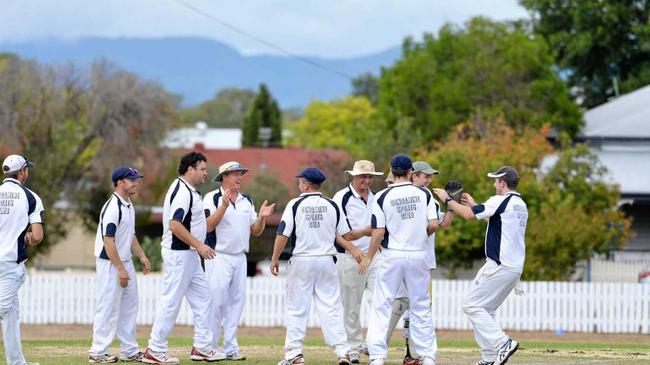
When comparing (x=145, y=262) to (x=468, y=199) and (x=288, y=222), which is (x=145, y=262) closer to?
(x=288, y=222)

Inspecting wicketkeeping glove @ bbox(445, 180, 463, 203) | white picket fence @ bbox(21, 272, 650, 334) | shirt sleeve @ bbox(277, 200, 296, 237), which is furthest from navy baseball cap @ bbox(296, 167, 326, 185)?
white picket fence @ bbox(21, 272, 650, 334)

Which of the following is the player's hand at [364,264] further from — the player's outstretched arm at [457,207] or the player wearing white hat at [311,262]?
the player's outstretched arm at [457,207]

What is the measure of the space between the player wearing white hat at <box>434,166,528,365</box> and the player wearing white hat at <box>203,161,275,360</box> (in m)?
2.62

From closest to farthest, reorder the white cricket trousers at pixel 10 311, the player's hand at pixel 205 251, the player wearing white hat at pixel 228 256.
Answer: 1. the white cricket trousers at pixel 10 311
2. the player's hand at pixel 205 251
3. the player wearing white hat at pixel 228 256

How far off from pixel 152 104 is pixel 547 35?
24370mm

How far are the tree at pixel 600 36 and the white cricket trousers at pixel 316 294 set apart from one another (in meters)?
46.4

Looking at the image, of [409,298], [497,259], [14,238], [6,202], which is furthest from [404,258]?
[6,202]

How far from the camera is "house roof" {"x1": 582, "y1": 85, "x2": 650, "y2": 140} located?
146 ft

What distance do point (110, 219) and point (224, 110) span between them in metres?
137

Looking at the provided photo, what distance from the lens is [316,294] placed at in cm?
1421

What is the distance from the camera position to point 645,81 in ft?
200

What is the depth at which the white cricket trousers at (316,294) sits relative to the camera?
14.0 meters

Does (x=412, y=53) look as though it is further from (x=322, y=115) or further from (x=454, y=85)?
(x=322, y=115)

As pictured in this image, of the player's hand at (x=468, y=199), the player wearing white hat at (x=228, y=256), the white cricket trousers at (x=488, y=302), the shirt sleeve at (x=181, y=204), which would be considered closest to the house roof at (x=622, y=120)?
the player wearing white hat at (x=228, y=256)
